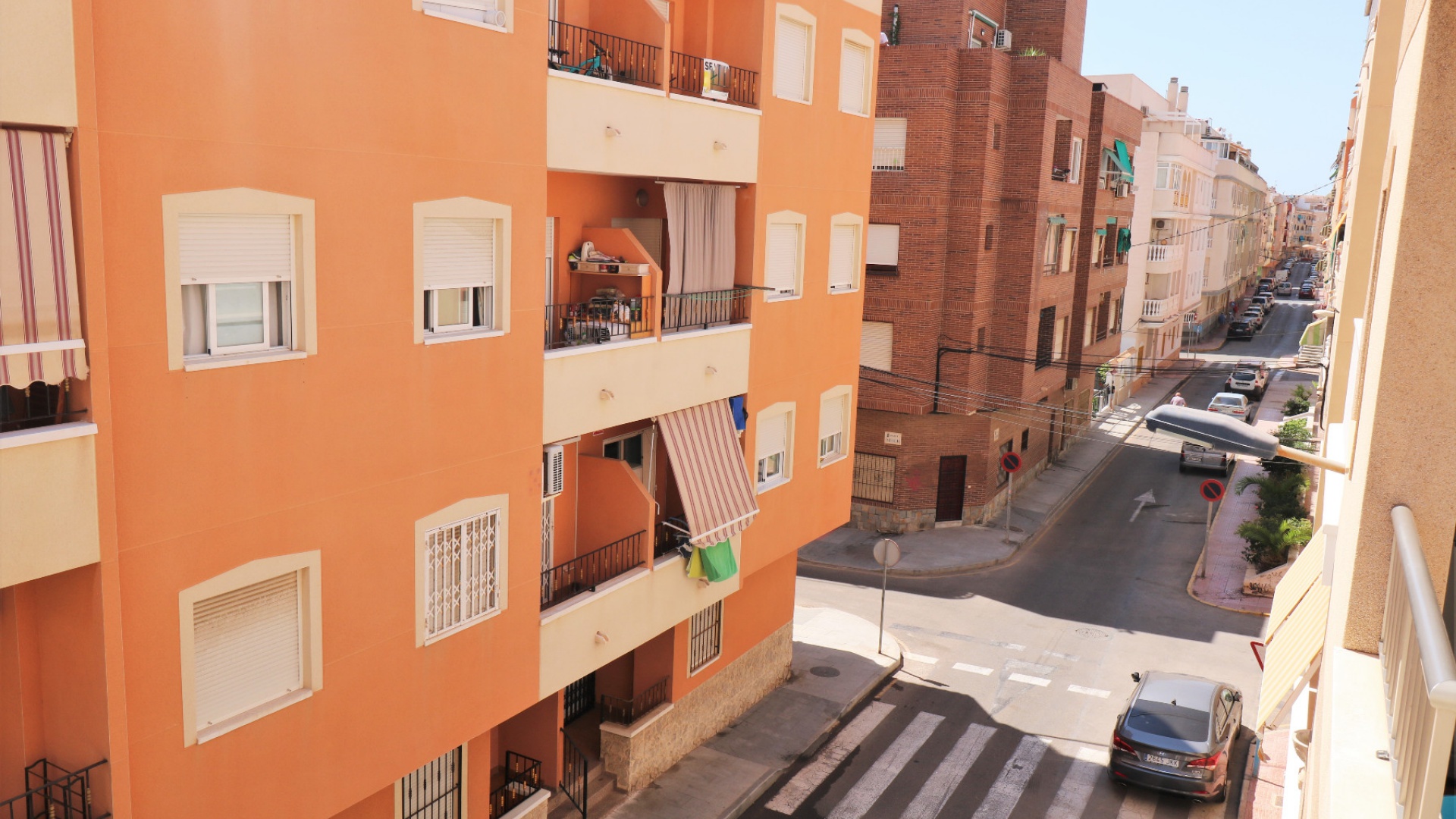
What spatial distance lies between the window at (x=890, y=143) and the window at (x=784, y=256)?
1327cm

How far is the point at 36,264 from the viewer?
23.8 ft

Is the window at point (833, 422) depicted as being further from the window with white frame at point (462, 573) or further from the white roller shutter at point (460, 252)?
the white roller shutter at point (460, 252)

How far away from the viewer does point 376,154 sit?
957 cm

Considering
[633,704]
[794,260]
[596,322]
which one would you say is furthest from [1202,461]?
[596,322]

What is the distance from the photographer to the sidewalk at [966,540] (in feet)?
92.6

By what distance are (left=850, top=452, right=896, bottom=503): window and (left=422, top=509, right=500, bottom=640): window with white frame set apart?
67.0 ft

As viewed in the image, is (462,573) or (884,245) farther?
(884,245)

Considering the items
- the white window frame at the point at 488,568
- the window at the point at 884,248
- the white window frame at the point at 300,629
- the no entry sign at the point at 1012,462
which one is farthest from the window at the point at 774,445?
the no entry sign at the point at 1012,462

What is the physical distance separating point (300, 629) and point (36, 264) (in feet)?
12.4

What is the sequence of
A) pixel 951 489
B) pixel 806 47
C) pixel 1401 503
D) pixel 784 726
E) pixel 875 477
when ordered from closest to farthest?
pixel 1401 503
pixel 806 47
pixel 784 726
pixel 875 477
pixel 951 489

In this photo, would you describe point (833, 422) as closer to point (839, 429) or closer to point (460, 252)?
point (839, 429)

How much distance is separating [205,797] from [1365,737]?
8.24 metres

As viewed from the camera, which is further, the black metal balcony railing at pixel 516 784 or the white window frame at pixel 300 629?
the black metal balcony railing at pixel 516 784

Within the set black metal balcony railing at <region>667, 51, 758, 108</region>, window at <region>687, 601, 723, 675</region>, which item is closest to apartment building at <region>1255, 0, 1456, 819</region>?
black metal balcony railing at <region>667, 51, 758, 108</region>
